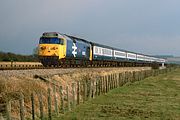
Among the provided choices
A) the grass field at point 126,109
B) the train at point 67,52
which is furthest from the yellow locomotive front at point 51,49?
the grass field at point 126,109

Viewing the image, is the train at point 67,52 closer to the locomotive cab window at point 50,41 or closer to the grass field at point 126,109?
the locomotive cab window at point 50,41

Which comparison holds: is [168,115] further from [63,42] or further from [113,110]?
[63,42]

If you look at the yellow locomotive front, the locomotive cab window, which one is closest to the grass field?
the yellow locomotive front

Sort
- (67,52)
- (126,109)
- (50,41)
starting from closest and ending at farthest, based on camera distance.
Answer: (126,109) → (50,41) → (67,52)

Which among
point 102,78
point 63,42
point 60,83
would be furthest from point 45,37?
point 60,83

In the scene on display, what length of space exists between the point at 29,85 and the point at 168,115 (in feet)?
22.8

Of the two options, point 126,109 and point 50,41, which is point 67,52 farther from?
point 126,109

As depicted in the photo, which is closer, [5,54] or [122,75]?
[122,75]

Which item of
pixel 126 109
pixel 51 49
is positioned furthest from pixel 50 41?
pixel 126 109

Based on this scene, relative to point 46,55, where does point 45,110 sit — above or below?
below

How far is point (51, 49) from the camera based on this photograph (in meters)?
36.1

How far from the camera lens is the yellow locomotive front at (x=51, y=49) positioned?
3588cm

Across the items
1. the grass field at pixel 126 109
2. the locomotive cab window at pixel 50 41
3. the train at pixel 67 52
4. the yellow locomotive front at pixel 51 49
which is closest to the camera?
the grass field at pixel 126 109

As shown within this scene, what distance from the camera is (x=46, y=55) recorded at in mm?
35938
